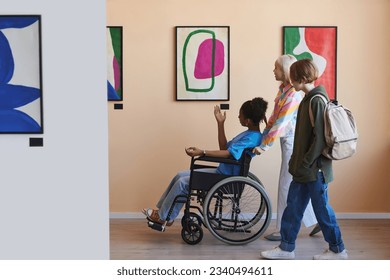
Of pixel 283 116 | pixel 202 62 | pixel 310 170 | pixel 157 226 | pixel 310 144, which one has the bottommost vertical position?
pixel 157 226

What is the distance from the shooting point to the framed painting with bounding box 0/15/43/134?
10.2 ft

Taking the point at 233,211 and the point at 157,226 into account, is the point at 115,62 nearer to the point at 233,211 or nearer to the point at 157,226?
the point at 157,226

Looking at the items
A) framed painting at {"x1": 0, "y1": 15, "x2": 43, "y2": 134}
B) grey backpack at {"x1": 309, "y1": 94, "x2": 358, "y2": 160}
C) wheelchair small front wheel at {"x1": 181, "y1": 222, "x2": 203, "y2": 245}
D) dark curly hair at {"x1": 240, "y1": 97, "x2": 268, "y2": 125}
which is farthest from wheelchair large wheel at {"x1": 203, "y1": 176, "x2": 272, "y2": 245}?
framed painting at {"x1": 0, "y1": 15, "x2": 43, "y2": 134}

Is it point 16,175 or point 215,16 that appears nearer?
point 16,175

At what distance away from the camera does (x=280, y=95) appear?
438cm

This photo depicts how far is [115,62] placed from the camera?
5.20m

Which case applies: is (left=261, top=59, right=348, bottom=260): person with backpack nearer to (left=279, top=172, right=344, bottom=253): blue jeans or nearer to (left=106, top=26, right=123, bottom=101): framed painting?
(left=279, top=172, right=344, bottom=253): blue jeans

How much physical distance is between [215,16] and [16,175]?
255cm

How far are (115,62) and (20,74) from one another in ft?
6.91

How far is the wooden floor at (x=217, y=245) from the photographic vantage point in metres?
4.09

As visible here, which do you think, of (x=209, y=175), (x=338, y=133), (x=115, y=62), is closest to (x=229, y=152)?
(x=209, y=175)

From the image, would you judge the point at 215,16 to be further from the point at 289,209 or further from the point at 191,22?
the point at 289,209
